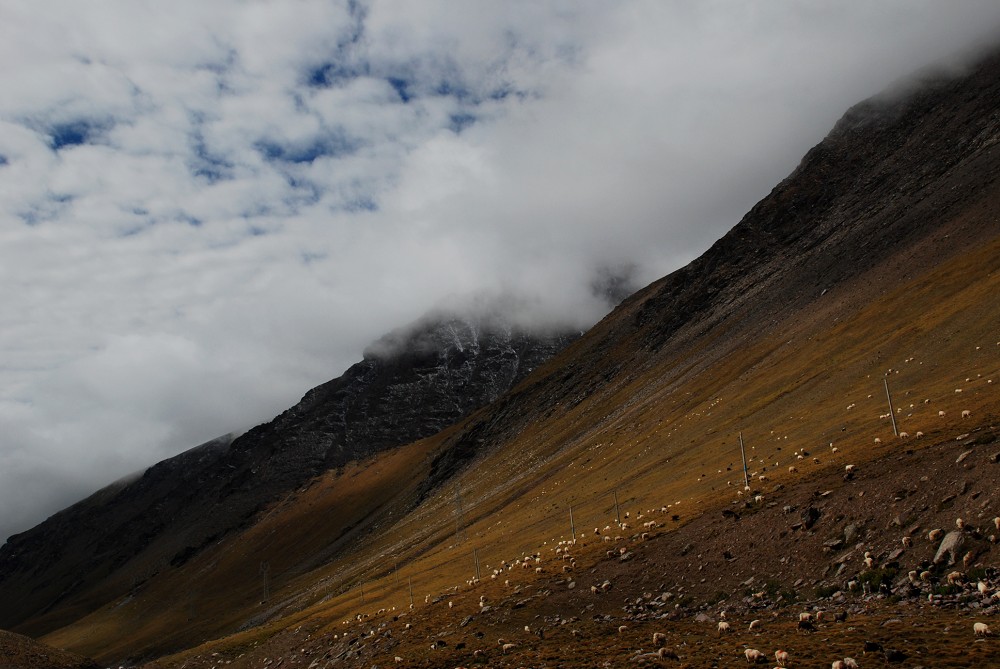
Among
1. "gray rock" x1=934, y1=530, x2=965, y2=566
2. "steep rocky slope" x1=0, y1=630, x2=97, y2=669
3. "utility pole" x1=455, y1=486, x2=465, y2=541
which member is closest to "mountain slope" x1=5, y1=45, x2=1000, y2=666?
"utility pole" x1=455, y1=486, x2=465, y2=541

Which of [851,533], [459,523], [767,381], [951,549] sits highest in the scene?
[767,381]

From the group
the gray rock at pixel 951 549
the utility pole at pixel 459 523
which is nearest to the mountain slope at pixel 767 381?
the utility pole at pixel 459 523

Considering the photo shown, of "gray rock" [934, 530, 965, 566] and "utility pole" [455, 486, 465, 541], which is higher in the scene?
"gray rock" [934, 530, 965, 566]

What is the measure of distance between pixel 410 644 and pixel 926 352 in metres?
60.4

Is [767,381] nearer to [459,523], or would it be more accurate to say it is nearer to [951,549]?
[459,523]

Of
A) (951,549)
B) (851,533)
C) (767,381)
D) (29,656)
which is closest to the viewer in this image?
(951,549)

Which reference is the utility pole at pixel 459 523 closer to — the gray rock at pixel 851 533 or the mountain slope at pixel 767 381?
the mountain slope at pixel 767 381

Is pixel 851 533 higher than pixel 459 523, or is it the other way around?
pixel 851 533

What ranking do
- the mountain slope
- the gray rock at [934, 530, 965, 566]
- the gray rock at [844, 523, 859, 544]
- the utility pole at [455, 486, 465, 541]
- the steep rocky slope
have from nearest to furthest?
the gray rock at [934, 530, 965, 566], the gray rock at [844, 523, 859, 544], the mountain slope, the steep rocky slope, the utility pole at [455, 486, 465, 541]

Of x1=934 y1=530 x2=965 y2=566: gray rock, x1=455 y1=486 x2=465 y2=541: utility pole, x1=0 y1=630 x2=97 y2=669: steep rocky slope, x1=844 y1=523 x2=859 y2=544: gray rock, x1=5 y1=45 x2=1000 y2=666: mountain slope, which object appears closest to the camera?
x1=934 y1=530 x2=965 y2=566: gray rock

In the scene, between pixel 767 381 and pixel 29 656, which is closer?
pixel 767 381

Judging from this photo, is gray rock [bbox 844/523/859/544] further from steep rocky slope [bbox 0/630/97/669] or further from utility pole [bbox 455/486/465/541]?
steep rocky slope [bbox 0/630/97/669]

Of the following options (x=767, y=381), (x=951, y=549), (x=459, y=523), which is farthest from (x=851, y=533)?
(x=459, y=523)

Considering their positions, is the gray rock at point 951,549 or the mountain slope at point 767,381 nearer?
the gray rock at point 951,549
